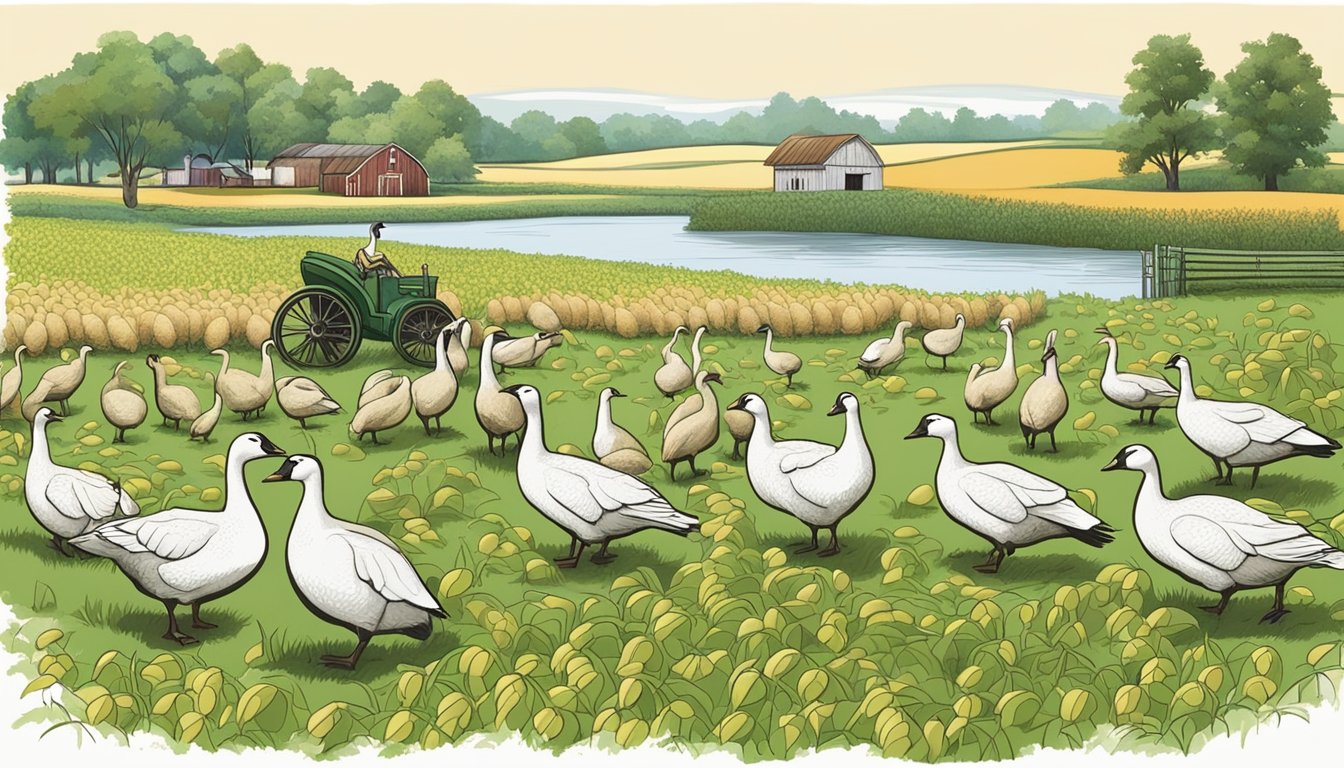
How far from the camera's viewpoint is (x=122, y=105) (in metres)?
15.4

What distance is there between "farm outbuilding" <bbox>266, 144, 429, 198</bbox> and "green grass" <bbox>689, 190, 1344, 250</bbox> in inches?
123

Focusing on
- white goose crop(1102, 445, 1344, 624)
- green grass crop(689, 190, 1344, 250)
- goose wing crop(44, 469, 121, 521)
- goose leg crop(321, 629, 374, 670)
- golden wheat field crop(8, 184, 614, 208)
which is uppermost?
golden wheat field crop(8, 184, 614, 208)

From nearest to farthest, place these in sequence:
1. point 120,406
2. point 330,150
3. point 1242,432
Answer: point 1242,432 < point 120,406 < point 330,150

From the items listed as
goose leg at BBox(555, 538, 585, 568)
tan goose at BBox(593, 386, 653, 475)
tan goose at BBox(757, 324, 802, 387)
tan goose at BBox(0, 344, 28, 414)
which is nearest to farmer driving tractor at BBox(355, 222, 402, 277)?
tan goose at BBox(0, 344, 28, 414)

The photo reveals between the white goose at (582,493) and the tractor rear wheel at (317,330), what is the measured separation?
4600 millimetres

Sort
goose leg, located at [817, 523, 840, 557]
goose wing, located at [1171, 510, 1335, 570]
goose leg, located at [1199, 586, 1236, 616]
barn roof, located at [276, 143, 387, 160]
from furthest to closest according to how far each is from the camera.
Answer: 1. barn roof, located at [276, 143, 387, 160]
2. goose leg, located at [817, 523, 840, 557]
3. goose leg, located at [1199, 586, 1236, 616]
4. goose wing, located at [1171, 510, 1335, 570]

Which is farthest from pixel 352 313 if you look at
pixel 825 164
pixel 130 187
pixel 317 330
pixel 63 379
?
pixel 825 164

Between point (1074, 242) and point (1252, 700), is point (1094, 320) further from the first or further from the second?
point (1252, 700)

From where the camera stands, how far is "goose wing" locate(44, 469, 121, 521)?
36.3 feet

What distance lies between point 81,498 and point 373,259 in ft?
14.8

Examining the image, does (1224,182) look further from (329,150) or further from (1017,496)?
(329,150)

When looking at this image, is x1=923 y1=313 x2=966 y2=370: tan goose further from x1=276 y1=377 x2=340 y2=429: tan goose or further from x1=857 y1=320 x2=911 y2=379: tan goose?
x1=276 y1=377 x2=340 y2=429: tan goose

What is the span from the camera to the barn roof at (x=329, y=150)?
50.7 ft

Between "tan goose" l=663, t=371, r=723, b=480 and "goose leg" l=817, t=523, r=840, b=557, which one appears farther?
"tan goose" l=663, t=371, r=723, b=480
